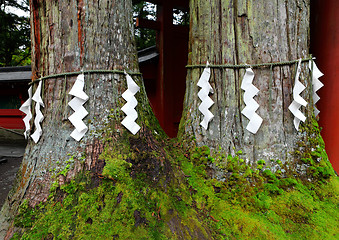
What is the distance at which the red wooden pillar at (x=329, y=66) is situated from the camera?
8.18 ft

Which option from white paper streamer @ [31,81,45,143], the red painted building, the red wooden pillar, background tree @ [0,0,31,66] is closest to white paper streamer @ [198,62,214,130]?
white paper streamer @ [31,81,45,143]

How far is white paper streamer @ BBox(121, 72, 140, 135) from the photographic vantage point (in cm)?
154

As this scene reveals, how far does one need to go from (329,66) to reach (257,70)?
151 centimetres

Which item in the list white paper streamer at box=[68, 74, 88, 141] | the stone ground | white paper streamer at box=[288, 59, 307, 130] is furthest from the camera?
the stone ground

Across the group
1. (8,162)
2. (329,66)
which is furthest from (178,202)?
(8,162)

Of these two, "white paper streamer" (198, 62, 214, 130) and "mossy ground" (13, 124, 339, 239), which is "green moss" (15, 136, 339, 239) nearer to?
"mossy ground" (13, 124, 339, 239)

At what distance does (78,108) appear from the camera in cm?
150

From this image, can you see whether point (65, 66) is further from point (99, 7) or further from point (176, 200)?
point (176, 200)

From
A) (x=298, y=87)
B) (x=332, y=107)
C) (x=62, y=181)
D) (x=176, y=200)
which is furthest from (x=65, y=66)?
(x=332, y=107)

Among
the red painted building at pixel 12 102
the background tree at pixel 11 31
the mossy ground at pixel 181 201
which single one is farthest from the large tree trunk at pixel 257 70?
the background tree at pixel 11 31

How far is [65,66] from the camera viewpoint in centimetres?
154

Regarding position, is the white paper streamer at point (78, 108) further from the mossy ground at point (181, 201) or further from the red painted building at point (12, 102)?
the red painted building at point (12, 102)

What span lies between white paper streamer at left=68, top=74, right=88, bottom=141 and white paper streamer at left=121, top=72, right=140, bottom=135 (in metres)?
0.25

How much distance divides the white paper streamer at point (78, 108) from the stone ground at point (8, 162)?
6.50 feet
